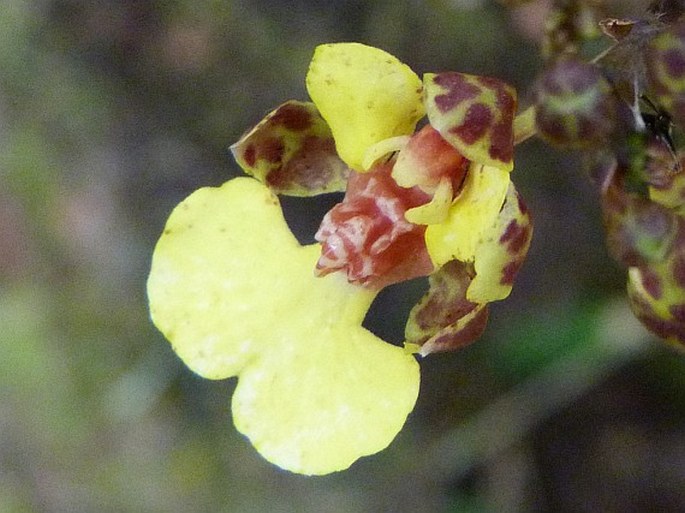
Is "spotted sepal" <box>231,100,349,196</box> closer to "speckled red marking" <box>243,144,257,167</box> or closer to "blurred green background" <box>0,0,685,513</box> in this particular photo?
"speckled red marking" <box>243,144,257,167</box>

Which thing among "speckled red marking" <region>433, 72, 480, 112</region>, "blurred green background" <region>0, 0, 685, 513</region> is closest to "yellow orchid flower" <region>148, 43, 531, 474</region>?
"speckled red marking" <region>433, 72, 480, 112</region>

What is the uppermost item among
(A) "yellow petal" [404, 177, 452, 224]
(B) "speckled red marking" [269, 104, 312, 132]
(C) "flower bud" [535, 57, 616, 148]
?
(C) "flower bud" [535, 57, 616, 148]

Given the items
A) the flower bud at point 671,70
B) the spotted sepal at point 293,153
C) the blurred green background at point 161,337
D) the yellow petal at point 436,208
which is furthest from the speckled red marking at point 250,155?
the blurred green background at point 161,337

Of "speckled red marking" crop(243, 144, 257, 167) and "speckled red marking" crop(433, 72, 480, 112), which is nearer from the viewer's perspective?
"speckled red marking" crop(433, 72, 480, 112)

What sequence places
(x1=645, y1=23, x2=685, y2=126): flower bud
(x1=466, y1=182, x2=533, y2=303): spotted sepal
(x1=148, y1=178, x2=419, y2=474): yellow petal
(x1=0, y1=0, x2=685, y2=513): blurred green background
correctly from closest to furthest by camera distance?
(x1=645, y1=23, x2=685, y2=126): flower bud, (x1=466, y1=182, x2=533, y2=303): spotted sepal, (x1=148, y1=178, x2=419, y2=474): yellow petal, (x1=0, y1=0, x2=685, y2=513): blurred green background

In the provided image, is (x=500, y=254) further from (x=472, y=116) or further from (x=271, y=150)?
(x=271, y=150)

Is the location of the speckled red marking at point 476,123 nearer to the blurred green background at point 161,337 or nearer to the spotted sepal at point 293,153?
the spotted sepal at point 293,153

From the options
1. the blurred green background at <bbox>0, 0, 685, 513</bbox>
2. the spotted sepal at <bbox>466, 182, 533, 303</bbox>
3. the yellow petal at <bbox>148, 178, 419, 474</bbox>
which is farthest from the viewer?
the blurred green background at <bbox>0, 0, 685, 513</bbox>
